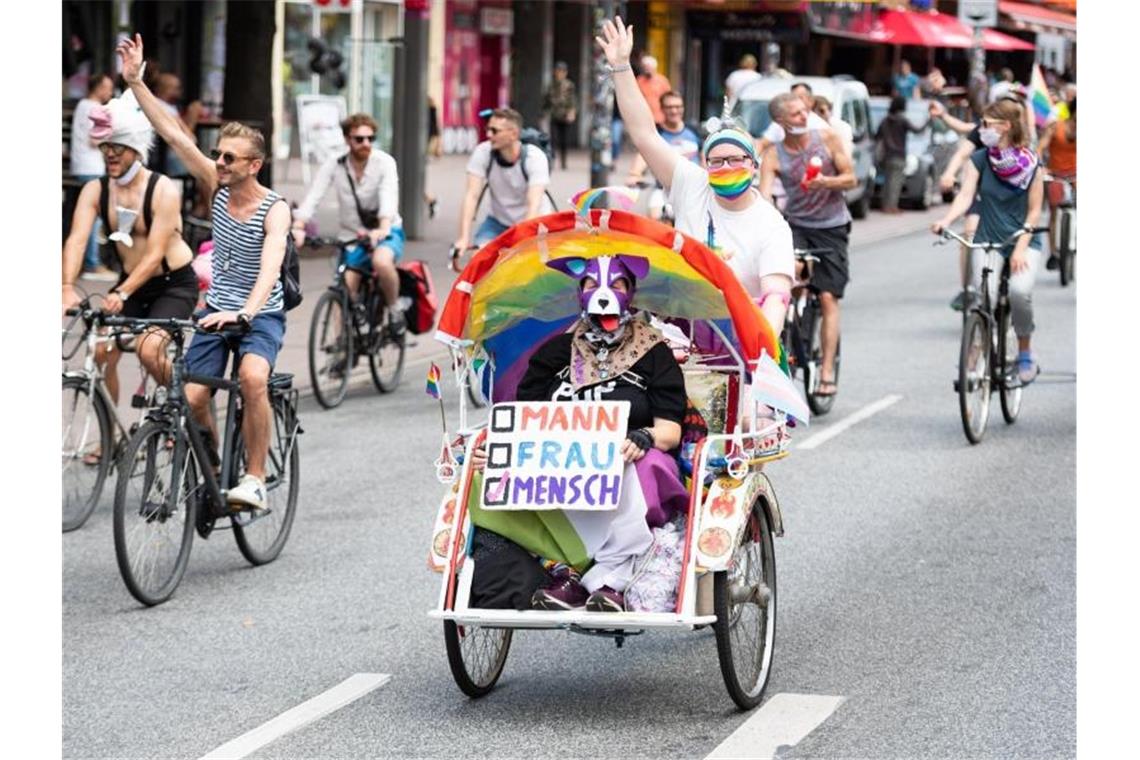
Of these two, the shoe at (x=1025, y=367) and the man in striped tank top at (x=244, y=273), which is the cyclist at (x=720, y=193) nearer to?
the man in striped tank top at (x=244, y=273)

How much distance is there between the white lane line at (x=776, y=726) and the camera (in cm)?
673

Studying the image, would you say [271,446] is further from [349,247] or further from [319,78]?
[319,78]

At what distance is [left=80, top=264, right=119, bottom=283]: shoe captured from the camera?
20.9 m

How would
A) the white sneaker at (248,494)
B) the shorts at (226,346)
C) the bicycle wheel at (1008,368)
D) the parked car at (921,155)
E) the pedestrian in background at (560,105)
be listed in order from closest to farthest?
the white sneaker at (248,494) → the shorts at (226,346) → the bicycle wheel at (1008,368) → the parked car at (921,155) → the pedestrian in background at (560,105)

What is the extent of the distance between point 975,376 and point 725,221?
467 centimetres

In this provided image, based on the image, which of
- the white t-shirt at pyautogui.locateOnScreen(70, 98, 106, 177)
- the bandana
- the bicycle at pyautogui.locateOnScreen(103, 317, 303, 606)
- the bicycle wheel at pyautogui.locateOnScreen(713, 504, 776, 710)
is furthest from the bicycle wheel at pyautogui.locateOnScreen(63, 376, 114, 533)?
the white t-shirt at pyautogui.locateOnScreen(70, 98, 106, 177)

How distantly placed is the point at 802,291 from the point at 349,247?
9.69ft

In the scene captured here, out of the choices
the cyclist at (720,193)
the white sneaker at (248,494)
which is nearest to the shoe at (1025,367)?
the cyclist at (720,193)

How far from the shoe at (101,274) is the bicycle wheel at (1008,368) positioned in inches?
389

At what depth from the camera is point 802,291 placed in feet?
45.3

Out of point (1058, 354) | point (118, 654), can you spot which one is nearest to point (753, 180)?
point (118, 654)

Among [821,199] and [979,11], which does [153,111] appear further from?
[979,11]

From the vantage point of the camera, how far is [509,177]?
14.6m
